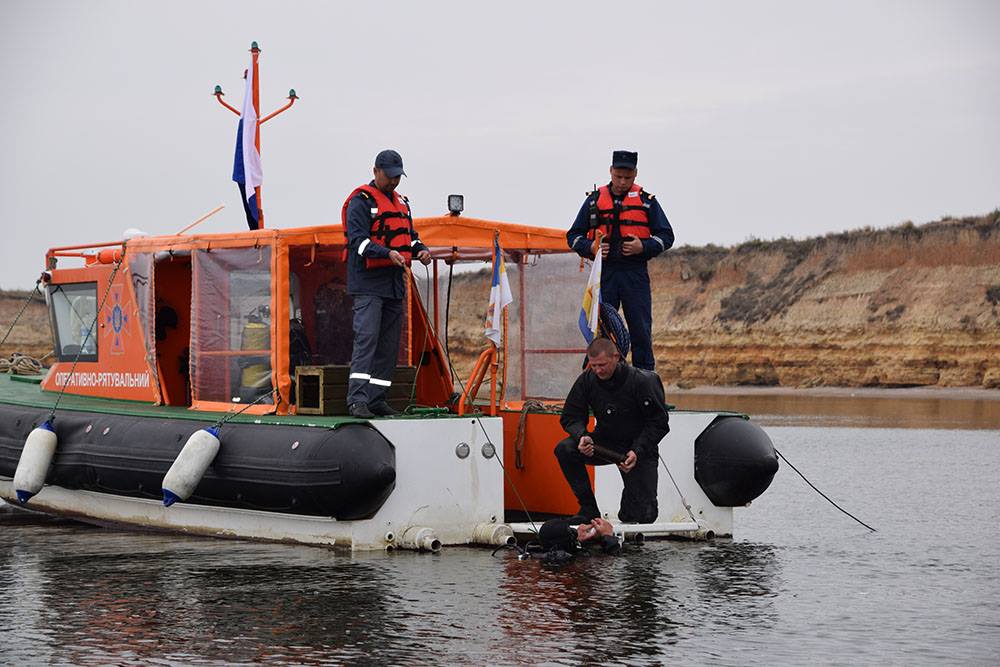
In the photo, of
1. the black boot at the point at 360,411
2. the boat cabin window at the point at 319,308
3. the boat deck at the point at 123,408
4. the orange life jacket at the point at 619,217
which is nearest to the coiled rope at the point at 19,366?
the boat deck at the point at 123,408

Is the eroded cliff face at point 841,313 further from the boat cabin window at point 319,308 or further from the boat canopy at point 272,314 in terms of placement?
the boat cabin window at point 319,308

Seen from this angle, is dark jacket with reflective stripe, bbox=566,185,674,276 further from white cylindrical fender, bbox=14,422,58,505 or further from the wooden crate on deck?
white cylindrical fender, bbox=14,422,58,505

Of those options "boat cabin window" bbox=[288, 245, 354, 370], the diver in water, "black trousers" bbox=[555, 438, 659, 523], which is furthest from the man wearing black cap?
the diver in water

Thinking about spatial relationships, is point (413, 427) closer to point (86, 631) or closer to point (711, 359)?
point (86, 631)

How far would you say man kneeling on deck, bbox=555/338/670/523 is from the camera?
9891 mm

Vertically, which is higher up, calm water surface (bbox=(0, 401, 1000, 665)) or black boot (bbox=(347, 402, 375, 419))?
black boot (bbox=(347, 402, 375, 419))

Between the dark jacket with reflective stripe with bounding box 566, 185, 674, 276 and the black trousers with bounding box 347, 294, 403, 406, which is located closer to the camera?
the black trousers with bounding box 347, 294, 403, 406

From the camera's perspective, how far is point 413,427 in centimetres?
1030

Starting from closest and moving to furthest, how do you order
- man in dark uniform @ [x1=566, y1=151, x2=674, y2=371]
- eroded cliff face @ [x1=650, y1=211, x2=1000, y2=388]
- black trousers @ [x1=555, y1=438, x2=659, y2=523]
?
black trousers @ [x1=555, y1=438, x2=659, y2=523], man in dark uniform @ [x1=566, y1=151, x2=674, y2=371], eroded cliff face @ [x1=650, y1=211, x2=1000, y2=388]

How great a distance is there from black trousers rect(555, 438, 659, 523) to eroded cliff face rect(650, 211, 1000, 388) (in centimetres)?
2527

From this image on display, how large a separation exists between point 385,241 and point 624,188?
182 cm

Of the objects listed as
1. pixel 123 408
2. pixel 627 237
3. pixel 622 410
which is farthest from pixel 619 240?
pixel 123 408

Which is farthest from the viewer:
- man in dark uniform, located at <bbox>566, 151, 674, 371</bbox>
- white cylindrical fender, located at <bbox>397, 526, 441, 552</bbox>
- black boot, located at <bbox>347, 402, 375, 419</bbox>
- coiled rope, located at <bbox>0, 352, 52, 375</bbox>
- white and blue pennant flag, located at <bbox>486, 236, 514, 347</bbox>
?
coiled rope, located at <bbox>0, 352, 52, 375</bbox>

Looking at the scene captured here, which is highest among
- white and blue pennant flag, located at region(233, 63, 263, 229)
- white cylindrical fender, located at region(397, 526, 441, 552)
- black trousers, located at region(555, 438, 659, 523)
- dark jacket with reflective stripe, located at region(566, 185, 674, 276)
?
white and blue pennant flag, located at region(233, 63, 263, 229)
